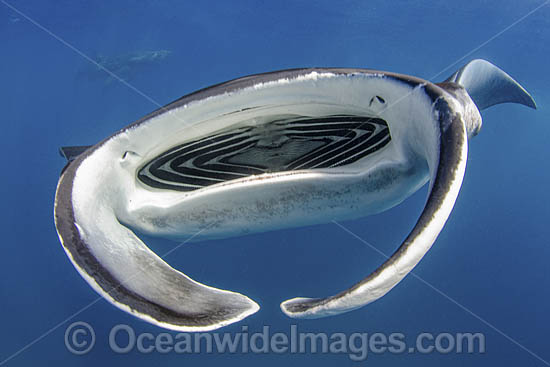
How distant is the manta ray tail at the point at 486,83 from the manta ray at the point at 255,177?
134 centimetres

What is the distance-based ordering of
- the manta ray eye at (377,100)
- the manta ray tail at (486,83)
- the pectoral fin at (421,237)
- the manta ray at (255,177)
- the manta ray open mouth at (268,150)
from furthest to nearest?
the manta ray tail at (486,83) → the manta ray open mouth at (268,150) → the manta ray eye at (377,100) → the manta ray at (255,177) → the pectoral fin at (421,237)

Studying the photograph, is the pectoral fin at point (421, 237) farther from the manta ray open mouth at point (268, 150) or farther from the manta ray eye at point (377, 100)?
the manta ray open mouth at point (268, 150)

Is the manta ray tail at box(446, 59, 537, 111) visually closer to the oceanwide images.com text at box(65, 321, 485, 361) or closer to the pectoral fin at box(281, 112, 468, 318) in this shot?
the pectoral fin at box(281, 112, 468, 318)

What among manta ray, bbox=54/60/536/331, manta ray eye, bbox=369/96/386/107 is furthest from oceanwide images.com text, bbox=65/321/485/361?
manta ray eye, bbox=369/96/386/107

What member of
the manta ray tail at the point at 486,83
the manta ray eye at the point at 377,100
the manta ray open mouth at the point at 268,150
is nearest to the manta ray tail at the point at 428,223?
the manta ray eye at the point at 377,100

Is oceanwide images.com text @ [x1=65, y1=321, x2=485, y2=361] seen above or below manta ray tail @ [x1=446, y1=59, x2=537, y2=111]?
below

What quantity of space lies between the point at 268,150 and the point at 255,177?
35 centimetres

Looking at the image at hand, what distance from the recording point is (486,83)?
3090 mm

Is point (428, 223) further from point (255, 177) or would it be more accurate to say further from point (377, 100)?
point (255, 177)

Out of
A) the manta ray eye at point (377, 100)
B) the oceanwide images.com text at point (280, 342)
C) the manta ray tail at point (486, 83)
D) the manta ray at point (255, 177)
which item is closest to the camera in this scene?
the manta ray at point (255, 177)

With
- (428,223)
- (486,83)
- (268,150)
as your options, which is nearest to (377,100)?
(428,223)

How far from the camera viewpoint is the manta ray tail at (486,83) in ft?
8.77

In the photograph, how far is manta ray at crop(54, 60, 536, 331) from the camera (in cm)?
88

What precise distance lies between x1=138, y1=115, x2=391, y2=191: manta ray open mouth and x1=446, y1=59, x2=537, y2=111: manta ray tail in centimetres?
155
